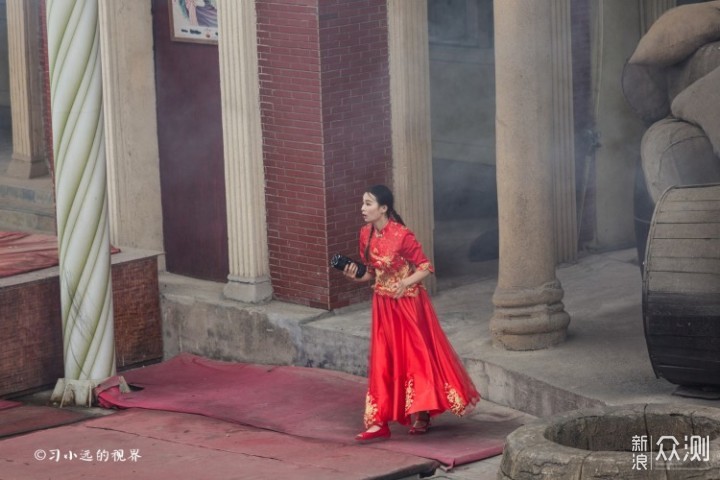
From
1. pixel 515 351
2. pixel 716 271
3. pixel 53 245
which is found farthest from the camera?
pixel 53 245

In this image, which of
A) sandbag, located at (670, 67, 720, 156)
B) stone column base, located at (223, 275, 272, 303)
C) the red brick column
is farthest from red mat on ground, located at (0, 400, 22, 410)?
sandbag, located at (670, 67, 720, 156)

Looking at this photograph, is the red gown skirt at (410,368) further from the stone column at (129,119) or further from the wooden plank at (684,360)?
the stone column at (129,119)

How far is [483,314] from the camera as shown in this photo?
39.0 ft

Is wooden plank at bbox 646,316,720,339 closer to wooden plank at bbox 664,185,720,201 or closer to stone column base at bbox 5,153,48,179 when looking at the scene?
wooden plank at bbox 664,185,720,201

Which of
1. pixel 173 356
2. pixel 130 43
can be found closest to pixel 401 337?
pixel 173 356

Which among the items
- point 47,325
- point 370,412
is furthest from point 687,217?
point 47,325

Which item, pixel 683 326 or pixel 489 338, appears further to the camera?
pixel 489 338

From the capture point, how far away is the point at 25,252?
12625mm

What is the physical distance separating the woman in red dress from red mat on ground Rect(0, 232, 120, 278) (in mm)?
3094

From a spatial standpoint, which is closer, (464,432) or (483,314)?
(464,432)

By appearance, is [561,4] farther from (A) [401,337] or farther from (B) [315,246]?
(A) [401,337]

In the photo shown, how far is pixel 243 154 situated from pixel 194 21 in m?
1.40

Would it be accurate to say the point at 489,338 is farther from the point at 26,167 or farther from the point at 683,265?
the point at 26,167

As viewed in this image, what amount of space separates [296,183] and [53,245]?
202cm
